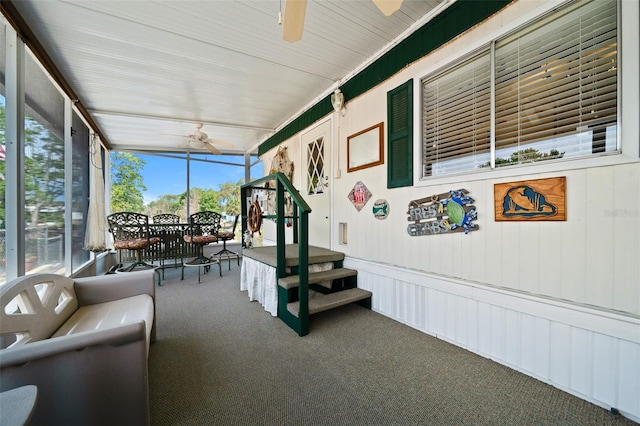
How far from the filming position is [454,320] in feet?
7.24

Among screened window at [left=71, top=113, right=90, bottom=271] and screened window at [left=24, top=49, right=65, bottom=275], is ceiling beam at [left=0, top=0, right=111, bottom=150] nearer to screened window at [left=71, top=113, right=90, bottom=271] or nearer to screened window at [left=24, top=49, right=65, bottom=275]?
screened window at [left=24, top=49, right=65, bottom=275]

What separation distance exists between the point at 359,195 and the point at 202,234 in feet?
12.7

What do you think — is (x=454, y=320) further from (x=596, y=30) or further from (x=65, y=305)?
(x=65, y=305)

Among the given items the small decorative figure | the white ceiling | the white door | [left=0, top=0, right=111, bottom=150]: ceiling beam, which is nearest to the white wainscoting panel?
the white door

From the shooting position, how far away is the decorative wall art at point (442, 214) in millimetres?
2113

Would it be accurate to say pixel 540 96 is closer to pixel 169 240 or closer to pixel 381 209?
pixel 381 209

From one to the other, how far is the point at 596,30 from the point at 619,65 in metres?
0.31

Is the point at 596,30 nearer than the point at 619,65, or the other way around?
the point at 619,65

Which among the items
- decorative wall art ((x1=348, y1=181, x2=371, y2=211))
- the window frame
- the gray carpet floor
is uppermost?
the window frame

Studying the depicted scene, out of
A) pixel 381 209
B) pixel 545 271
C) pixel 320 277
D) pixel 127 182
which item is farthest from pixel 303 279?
pixel 127 182

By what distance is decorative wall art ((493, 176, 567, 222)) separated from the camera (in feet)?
5.38

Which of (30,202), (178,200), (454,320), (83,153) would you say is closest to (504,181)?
(454,320)

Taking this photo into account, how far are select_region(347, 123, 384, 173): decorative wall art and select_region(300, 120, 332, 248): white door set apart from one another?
0.55 m

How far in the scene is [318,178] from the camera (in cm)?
420
